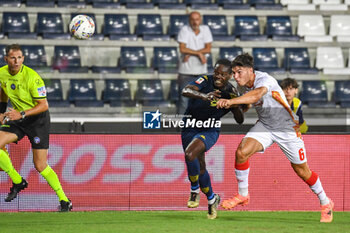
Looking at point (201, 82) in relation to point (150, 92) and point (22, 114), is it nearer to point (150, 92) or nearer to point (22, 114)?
point (22, 114)

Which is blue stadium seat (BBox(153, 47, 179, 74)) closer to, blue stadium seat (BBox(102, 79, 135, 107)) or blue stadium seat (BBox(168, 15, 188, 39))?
blue stadium seat (BBox(168, 15, 188, 39))

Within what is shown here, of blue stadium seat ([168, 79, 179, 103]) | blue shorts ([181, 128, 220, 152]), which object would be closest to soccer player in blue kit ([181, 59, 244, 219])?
blue shorts ([181, 128, 220, 152])

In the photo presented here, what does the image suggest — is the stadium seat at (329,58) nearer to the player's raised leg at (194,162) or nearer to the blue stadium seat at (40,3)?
the blue stadium seat at (40,3)

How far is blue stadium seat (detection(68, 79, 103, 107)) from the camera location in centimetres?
1232

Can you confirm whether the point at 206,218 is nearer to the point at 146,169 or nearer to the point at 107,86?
the point at 146,169

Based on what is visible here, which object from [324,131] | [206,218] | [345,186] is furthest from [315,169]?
[206,218]

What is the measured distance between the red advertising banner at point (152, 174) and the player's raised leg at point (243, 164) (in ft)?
5.23

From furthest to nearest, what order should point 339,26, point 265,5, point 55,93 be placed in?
point 339,26 → point 265,5 → point 55,93

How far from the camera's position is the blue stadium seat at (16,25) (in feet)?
43.5

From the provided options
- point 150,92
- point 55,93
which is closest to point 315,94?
point 150,92

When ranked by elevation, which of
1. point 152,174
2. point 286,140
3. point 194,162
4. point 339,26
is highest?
point 339,26

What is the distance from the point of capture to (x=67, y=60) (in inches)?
512

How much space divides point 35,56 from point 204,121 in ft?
18.3

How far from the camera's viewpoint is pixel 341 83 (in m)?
13.3
